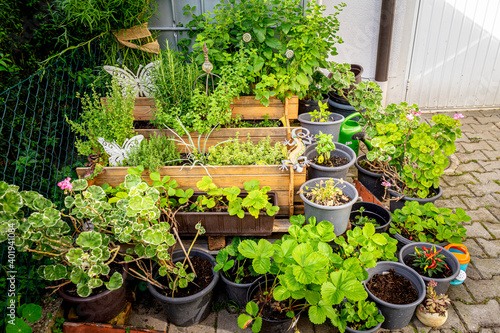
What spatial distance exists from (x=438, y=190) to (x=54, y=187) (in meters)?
3.44

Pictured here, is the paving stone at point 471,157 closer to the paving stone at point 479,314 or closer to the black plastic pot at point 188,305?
the paving stone at point 479,314

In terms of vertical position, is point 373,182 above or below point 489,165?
above

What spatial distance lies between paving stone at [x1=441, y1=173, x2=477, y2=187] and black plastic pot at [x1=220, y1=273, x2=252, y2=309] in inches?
109

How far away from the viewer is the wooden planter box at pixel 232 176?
111 inches

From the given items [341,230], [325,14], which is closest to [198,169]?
[341,230]

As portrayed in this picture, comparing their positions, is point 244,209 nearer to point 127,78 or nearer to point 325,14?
point 127,78

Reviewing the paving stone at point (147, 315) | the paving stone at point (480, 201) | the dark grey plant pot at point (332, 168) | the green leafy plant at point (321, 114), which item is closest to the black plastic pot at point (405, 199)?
the dark grey plant pot at point (332, 168)

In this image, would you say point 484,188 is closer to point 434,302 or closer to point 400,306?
point 434,302

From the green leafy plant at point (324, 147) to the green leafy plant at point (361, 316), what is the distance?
1.30 m

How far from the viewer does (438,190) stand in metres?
3.29

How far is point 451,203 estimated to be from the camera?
3.68 meters

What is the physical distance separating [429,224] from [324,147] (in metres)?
1.03

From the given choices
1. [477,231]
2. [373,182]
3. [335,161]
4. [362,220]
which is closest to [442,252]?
[362,220]

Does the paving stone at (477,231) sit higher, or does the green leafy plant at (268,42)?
the green leafy plant at (268,42)
